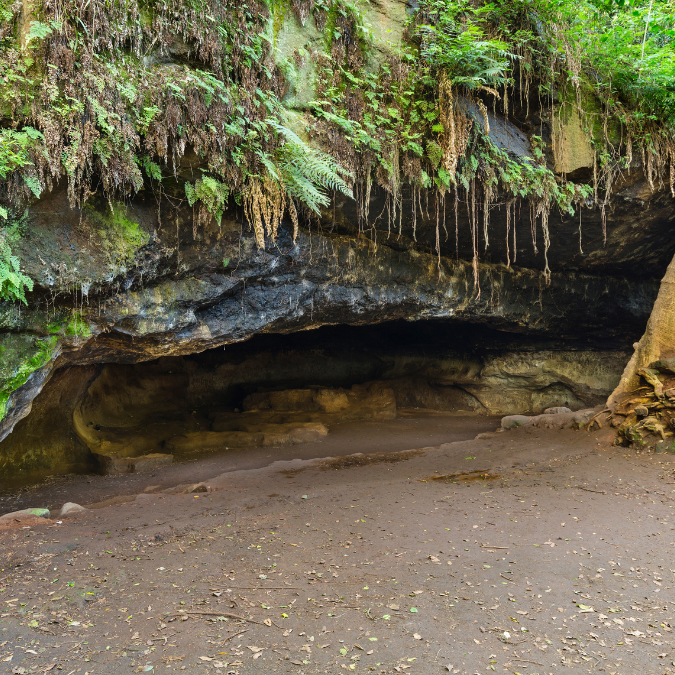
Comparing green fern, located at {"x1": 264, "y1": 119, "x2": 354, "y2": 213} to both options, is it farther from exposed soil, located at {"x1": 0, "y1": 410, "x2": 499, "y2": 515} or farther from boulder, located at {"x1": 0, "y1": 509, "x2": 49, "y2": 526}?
exposed soil, located at {"x1": 0, "y1": 410, "x2": 499, "y2": 515}

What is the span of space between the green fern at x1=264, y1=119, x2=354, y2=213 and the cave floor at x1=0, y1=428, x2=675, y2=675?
384 cm

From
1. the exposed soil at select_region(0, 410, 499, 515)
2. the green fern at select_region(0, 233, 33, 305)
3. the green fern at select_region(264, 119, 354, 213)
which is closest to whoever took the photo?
the green fern at select_region(0, 233, 33, 305)

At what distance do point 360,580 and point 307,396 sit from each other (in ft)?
33.0

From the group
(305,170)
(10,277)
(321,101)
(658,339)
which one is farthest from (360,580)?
(658,339)

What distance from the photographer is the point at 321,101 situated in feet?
20.4

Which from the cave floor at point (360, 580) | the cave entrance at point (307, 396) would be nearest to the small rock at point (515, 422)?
the cave entrance at point (307, 396)

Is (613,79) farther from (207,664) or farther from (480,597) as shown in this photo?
(207,664)

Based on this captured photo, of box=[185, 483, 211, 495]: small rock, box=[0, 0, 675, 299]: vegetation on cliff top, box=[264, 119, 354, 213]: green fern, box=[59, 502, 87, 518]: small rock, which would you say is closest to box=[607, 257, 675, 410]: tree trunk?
box=[0, 0, 675, 299]: vegetation on cliff top

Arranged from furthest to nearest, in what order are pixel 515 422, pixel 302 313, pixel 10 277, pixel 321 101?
pixel 515 422, pixel 302 313, pixel 321 101, pixel 10 277

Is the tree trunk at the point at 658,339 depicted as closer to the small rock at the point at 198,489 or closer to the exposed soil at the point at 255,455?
the exposed soil at the point at 255,455

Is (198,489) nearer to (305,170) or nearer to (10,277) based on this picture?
(10,277)

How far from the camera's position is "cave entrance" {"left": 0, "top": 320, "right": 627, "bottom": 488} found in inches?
400

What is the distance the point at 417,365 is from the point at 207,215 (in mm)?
11669

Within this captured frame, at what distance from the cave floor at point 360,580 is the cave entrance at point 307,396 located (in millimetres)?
3937
